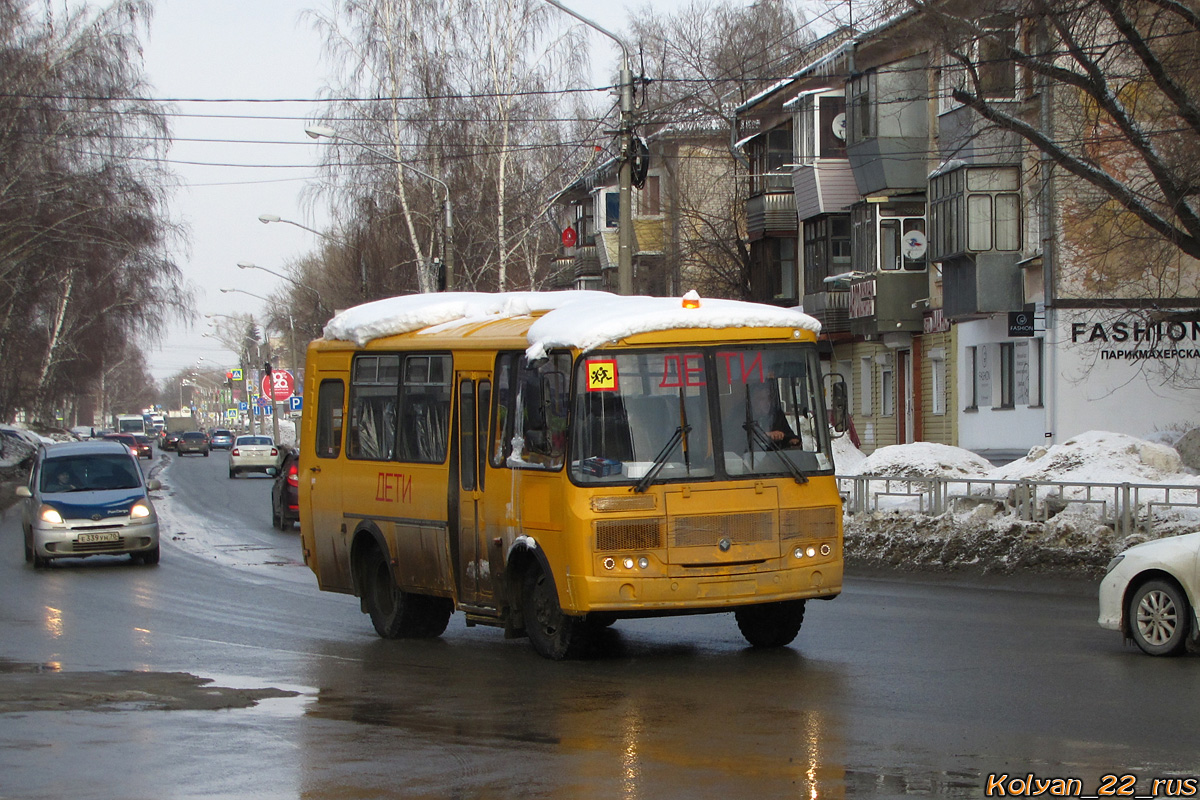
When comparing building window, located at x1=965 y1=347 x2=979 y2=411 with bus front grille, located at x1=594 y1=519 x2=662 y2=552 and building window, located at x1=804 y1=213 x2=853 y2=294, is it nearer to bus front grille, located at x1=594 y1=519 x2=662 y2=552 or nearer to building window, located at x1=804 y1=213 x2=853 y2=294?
building window, located at x1=804 y1=213 x2=853 y2=294

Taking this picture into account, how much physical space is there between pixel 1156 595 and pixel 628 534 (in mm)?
3813

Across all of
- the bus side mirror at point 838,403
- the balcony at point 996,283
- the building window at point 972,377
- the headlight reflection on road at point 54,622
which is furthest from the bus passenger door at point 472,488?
the building window at point 972,377

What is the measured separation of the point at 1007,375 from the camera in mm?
35125

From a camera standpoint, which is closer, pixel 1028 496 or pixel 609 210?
pixel 1028 496

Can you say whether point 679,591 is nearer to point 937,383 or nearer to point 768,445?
point 768,445

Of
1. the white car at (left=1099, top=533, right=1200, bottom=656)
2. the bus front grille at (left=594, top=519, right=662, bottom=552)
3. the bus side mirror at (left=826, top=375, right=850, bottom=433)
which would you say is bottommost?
the white car at (left=1099, top=533, right=1200, bottom=656)

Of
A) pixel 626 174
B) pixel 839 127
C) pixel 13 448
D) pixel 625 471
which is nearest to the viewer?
pixel 625 471

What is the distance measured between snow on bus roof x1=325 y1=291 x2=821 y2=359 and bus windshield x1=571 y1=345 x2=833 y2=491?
0.63 ft

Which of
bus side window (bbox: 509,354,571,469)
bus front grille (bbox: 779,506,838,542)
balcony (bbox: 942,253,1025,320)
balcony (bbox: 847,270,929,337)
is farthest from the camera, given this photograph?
balcony (bbox: 847,270,929,337)

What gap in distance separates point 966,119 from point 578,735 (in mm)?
26673

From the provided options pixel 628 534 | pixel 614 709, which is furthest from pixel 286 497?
pixel 614 709

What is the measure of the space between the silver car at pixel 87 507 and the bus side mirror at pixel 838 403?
1312 centimetres

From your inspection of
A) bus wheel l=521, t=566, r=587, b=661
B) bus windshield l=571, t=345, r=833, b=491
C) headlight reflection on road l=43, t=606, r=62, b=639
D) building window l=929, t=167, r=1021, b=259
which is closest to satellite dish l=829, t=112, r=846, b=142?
building window l=929, t=167, r=1021, b=259

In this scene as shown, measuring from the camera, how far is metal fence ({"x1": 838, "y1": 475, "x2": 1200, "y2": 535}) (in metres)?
18.4
